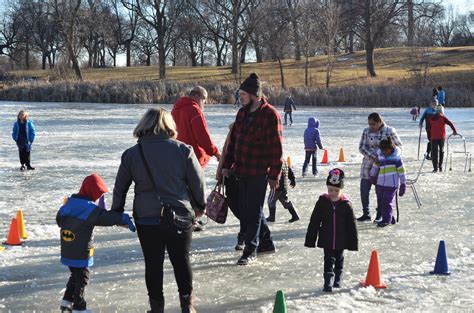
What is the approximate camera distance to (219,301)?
5.39 meters

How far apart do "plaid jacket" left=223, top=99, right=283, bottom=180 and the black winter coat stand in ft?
2.16

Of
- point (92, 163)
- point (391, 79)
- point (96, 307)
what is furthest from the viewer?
point (391, 79)

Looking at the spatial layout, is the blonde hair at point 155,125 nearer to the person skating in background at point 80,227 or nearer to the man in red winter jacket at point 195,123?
the person skating in background at point 80,227

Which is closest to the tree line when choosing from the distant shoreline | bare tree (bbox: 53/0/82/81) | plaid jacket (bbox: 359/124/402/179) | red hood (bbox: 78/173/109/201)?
bare tree (bbox: 53/0/82/81)

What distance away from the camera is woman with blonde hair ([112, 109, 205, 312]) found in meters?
4.35

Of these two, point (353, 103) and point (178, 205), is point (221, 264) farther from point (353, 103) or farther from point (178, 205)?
point (353, 103)

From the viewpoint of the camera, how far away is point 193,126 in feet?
23.4

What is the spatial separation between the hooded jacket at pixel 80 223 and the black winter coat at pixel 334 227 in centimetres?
195

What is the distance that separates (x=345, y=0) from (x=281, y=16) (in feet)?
22.6

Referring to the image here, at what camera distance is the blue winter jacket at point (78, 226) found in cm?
477

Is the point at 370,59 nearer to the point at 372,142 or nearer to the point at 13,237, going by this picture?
the point at 372,142

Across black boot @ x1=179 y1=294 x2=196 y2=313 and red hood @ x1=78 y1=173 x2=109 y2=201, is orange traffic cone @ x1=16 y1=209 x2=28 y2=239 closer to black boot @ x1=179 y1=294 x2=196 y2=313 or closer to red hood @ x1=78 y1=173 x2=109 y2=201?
red hood @ x1=78 y1=173 x2=109 y2=201

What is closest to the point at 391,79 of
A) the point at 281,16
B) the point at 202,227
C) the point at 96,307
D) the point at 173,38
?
the point at 281,16

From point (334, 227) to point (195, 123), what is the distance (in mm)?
2307
